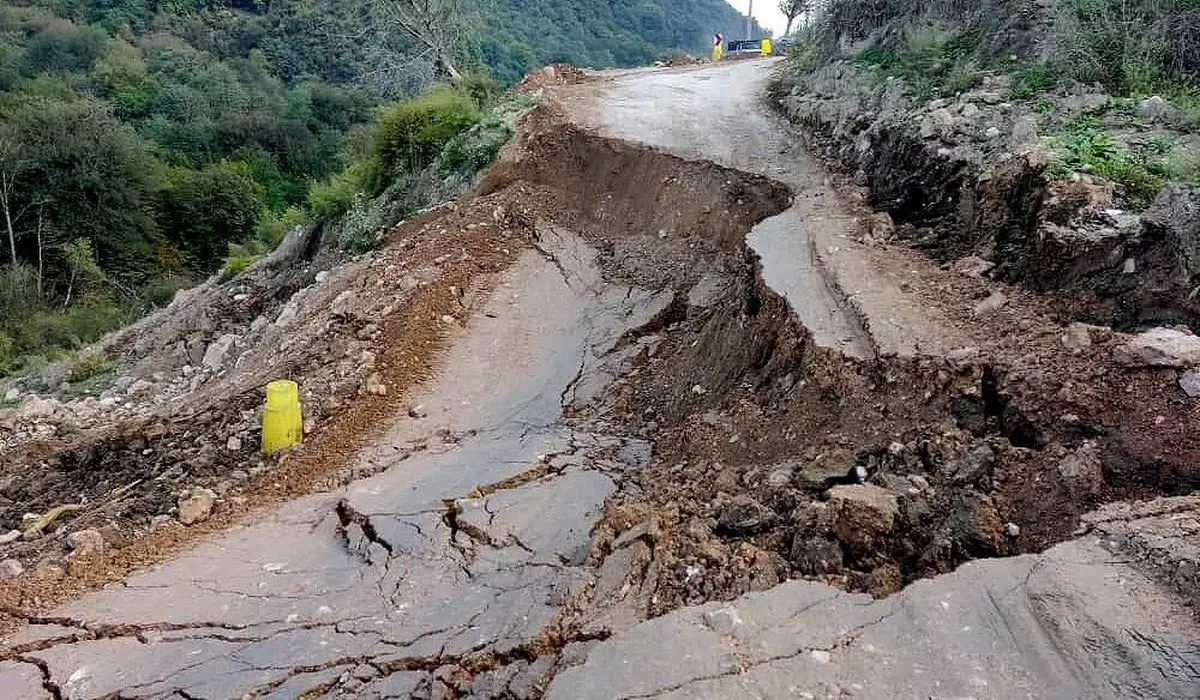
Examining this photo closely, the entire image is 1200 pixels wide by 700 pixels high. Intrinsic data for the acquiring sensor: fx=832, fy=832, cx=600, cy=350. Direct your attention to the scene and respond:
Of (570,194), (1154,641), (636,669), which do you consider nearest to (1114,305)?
(1154,641)

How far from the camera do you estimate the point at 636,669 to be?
279cm

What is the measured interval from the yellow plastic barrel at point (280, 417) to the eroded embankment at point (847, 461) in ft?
6.33

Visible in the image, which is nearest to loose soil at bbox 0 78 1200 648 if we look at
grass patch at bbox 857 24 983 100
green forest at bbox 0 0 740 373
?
grass patch at bbox 857 24 983 100

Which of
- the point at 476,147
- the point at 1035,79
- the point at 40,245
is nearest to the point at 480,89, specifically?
the point at 476,147

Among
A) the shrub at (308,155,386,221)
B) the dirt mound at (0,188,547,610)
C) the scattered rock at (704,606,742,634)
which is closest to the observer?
the scattered rock at (704,606,742,634)

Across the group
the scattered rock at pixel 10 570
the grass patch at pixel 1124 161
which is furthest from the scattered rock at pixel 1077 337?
the scattered rock at pixel 10 570

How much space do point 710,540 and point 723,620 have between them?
0.70m

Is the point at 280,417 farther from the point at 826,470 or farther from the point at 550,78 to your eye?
the point at 550,78

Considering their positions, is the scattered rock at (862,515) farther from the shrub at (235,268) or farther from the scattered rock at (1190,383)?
the shrub at (235,268)

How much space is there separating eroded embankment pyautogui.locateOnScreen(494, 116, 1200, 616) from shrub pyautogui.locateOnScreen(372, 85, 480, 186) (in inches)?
253

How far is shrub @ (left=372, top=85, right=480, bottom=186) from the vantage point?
11.3 m

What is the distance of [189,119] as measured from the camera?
3497cm

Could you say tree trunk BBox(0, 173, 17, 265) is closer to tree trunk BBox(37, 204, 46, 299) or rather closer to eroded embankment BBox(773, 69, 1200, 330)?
tree trunk BBox(37, 204, 46, 299)

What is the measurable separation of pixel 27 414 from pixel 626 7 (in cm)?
5418
